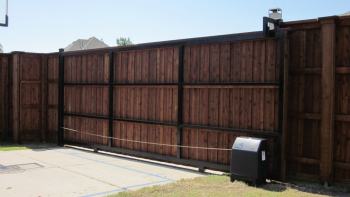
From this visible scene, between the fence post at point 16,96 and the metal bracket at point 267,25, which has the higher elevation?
the metal bracket at point 267,25

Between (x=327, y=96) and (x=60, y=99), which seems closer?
(x=327, y=96)

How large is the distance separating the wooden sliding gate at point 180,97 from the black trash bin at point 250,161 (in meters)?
0.48

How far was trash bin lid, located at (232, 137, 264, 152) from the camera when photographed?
776 cm

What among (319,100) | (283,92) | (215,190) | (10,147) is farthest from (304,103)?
(10,147)

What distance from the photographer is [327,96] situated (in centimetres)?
746

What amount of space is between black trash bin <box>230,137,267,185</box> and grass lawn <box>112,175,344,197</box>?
0.16 meters

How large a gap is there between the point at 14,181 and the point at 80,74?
578 cm

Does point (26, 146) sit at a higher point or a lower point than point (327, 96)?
lower

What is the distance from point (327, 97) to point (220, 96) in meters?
2.47

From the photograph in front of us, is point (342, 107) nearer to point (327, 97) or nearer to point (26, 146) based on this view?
point (327, 97)

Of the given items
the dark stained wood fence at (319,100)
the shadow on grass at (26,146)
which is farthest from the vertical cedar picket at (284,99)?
the shadow on grass at (26,146)

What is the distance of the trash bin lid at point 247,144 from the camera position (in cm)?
776

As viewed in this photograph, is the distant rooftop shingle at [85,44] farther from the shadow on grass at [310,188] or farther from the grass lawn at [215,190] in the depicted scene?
the shadow on grass at [310,188]

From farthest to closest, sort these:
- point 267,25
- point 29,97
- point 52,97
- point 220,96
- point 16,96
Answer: point 52,97, point 29,97, point 16,96, point 220,96, point 267,25
